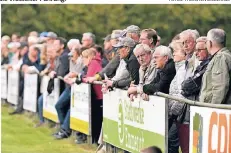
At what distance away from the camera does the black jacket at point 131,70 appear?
410 inches

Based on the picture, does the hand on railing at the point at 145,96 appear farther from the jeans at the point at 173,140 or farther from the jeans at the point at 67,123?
the jeans at the point at 67,123

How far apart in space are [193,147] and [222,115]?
0.54m

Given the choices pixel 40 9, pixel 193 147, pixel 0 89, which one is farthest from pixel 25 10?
pixel 193 147

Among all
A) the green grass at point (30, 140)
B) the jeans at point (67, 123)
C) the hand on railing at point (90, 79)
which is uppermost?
the hand on railing at point (90, 79)

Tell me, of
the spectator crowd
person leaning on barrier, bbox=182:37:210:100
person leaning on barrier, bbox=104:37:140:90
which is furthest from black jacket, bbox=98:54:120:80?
person leaning on barrier, bbox=182:37:210:100

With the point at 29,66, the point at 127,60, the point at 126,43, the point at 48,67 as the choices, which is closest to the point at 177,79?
the point at 127,60

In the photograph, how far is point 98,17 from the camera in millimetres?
13930

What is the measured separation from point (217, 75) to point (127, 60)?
2.04 meters

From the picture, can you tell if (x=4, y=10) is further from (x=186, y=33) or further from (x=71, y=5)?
(x=186, y=33)

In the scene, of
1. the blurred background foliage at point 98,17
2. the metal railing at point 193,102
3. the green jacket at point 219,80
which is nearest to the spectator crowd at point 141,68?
the green jacket at point 219,80

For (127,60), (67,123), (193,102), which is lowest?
(67,123)

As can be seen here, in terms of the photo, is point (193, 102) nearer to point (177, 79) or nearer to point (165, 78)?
point (177, 79)

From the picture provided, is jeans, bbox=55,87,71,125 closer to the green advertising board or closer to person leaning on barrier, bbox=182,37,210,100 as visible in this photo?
the green advertising board

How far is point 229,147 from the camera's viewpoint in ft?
28.0
